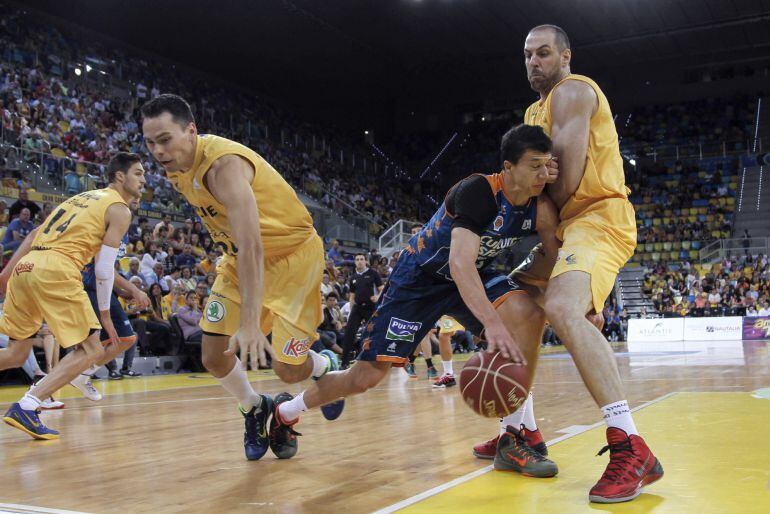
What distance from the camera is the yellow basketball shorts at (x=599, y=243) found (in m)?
3.08

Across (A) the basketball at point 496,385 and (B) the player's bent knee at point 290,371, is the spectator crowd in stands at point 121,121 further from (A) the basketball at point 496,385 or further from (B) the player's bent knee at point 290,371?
(A) the basketball at point 496,385

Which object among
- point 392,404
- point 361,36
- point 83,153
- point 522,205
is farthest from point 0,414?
point 361,36

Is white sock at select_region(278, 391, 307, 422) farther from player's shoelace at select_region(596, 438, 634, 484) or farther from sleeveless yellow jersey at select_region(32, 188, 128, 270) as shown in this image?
sleeveless yellow jersey at select_region(32, 188, 128, 270)

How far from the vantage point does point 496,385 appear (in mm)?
2965

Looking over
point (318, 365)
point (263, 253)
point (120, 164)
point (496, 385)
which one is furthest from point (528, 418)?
point (120, 164)

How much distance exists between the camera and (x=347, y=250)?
20000 mm

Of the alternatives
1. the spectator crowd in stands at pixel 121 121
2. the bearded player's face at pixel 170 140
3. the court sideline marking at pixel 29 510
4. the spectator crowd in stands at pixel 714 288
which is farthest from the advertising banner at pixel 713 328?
the court sideline marking at pixel 29 510

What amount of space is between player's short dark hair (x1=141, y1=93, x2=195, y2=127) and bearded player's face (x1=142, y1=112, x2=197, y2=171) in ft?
0.05

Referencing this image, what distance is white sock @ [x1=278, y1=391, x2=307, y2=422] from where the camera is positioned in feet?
12.6

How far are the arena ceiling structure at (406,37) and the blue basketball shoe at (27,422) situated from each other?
20308 millimetres

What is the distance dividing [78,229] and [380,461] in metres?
2.98

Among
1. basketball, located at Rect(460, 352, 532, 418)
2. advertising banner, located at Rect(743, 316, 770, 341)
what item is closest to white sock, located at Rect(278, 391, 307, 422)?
basketball, located at Rect(460, 352, 532, 418)

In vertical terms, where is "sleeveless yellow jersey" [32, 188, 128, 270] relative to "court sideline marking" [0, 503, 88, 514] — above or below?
above

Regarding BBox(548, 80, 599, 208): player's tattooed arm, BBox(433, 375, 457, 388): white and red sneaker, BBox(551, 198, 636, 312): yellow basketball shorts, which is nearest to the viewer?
BBox(551, 198, 636, 312): yellow basketball shorts
